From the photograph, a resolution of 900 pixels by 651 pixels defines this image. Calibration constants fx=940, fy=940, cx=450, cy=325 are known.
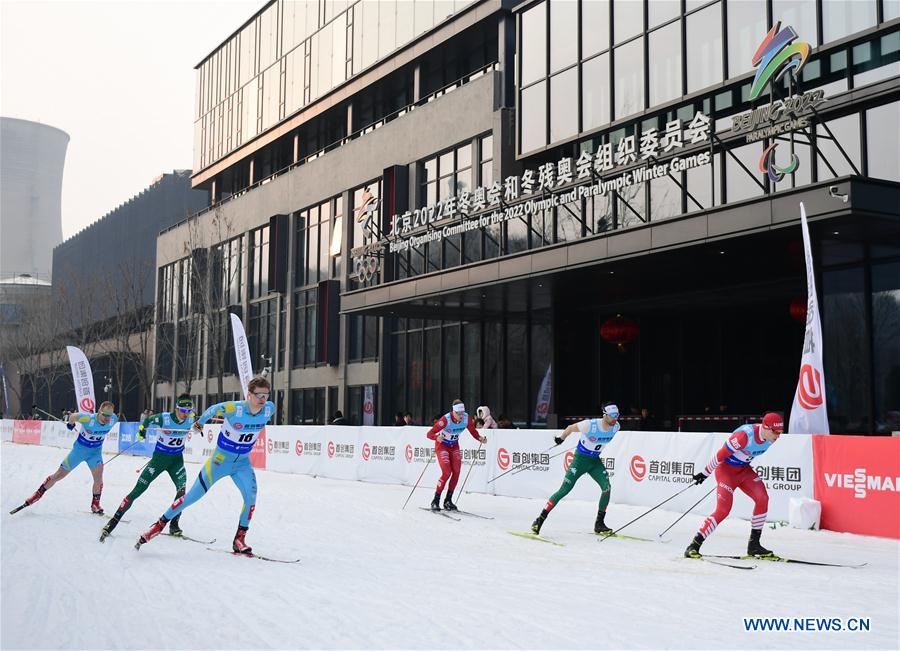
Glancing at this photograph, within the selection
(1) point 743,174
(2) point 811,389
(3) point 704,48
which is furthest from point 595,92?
(2) point 811,389

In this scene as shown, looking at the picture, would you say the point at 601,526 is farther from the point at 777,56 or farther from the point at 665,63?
the point at 665,63

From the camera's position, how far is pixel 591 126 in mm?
24938

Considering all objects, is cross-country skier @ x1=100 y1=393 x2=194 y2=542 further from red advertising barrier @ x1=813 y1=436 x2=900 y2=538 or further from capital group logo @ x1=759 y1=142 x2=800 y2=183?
capital group logo @ x1=759 y1=142 x2=800 y2=183

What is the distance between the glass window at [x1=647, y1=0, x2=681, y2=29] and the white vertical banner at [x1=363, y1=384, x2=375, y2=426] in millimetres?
18845

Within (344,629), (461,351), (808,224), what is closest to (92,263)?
(461,351)

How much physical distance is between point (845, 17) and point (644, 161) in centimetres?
487

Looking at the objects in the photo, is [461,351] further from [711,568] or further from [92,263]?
[92,263]

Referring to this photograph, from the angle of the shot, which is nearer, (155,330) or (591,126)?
(591,126)

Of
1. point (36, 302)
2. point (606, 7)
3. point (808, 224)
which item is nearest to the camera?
point (808, 224)

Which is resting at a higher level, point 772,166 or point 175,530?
point 772,166

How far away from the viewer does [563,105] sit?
2603cm

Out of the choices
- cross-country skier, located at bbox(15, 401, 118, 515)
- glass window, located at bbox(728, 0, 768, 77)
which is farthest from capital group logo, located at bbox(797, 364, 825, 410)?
cross-country skier, located at bbox(15, 401, 118, 515)

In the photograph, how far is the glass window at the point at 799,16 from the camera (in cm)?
1923

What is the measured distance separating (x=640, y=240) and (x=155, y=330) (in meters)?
46.7
